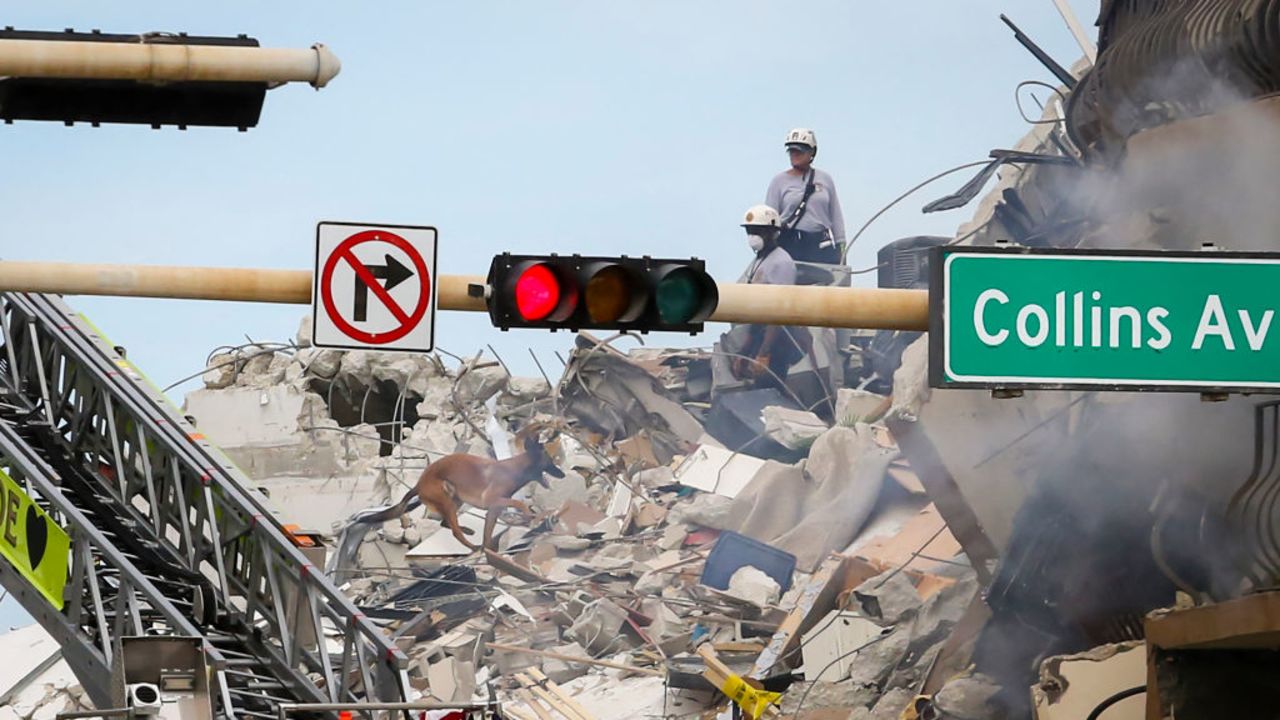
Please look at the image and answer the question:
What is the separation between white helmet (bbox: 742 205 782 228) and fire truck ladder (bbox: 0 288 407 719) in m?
9.96

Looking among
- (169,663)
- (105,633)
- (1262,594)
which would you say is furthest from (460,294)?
(105,633)

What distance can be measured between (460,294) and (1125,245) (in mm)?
A: 5911

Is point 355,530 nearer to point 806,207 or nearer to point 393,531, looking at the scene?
point 393,531

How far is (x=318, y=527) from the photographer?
27531mm

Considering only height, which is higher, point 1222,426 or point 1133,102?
point 1133,102

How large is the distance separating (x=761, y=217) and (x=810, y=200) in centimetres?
116

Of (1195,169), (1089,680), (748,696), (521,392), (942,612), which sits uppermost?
(1195,169)

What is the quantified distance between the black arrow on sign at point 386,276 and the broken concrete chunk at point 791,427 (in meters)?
16.8

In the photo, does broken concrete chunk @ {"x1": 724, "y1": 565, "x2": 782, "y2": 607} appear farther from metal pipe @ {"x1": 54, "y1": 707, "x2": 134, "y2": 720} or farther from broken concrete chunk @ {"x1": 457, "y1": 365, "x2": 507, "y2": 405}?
broken concrete chunk @ {"x1": 457, "y1": 365, "x2": 507, "y2": 405}

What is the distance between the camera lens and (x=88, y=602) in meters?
14.1

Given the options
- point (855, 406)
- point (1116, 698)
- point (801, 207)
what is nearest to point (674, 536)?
point (855, 406)

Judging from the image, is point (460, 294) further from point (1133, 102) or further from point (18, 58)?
point (1133, 102)

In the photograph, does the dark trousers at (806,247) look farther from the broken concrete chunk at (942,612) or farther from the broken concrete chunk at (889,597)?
the broken concrete chunk at (942,612)

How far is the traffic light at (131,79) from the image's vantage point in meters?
5.62
